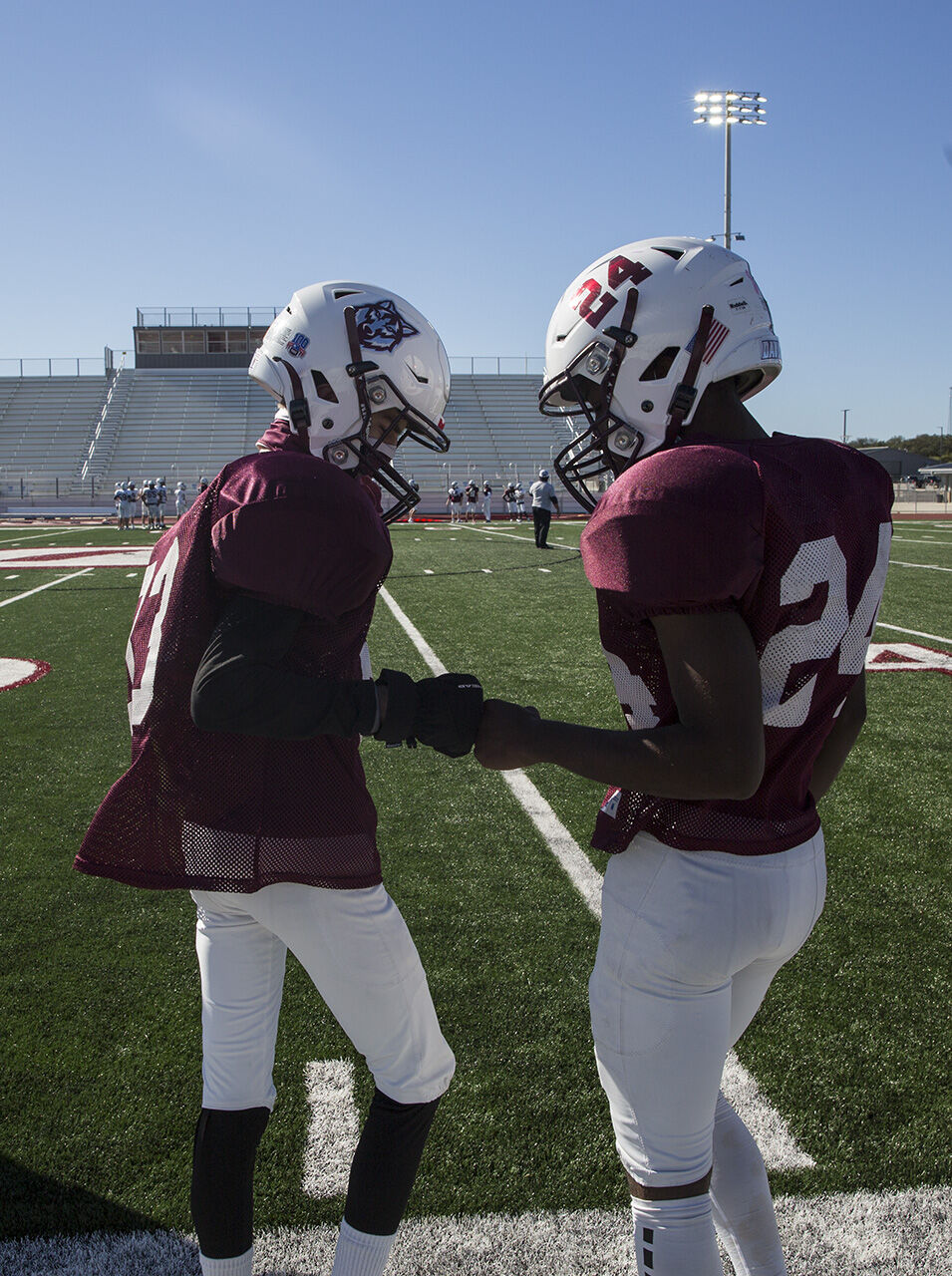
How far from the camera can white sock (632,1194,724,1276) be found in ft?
4.67

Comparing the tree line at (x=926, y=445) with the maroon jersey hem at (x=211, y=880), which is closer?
the maroon jersey hem at (x=211, y=880)

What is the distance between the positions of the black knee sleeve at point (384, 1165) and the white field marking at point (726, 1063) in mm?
993

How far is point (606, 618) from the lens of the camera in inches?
59.2

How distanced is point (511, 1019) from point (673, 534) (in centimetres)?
211

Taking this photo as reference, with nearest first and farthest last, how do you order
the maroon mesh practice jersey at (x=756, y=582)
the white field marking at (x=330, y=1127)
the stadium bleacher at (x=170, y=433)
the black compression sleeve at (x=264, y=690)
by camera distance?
the maroon mesh practice jersey at (x=756, y=582)
the black compression sleeve at (x=264, y=690)
the white field marking at (x=330, y=1127)
the stadium bleacher at (x=170, y=433)

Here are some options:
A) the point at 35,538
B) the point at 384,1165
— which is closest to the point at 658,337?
Result: the point at 384,1165

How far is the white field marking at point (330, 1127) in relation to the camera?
2.29m

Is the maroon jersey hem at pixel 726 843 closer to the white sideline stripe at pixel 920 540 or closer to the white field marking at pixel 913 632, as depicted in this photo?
the white field marking at pixel 913 632

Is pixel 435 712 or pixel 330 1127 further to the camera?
pixel 330 1127

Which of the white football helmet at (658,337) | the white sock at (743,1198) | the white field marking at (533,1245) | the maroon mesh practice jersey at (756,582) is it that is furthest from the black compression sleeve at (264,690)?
the white field marking at (533,1245)

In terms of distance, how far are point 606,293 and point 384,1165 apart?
5.17 ft

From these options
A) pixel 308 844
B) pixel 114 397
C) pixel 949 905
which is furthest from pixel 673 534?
pixel 114 397

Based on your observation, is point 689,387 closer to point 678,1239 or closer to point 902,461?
point 678,1239

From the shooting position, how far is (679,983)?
1463 mm
